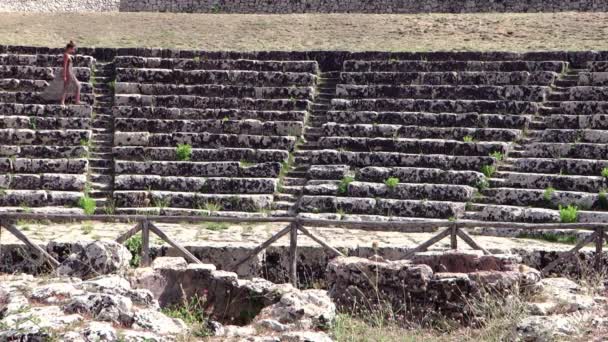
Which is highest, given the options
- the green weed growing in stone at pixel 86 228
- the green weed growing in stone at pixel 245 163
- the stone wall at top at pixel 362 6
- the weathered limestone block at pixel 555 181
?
the stone wall at top at pixel 362 6

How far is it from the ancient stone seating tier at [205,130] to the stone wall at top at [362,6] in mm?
9780

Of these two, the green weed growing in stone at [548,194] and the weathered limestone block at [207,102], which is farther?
the weathered limestone block at [207,102]

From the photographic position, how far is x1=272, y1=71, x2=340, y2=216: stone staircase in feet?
39.4

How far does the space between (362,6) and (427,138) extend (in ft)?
41.6

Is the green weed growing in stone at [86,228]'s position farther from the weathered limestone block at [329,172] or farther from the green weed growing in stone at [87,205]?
the weathered limestone block at [329,172]

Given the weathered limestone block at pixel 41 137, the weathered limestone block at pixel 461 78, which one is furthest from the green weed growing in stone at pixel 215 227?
the weathered limestone block at pixel 461 78

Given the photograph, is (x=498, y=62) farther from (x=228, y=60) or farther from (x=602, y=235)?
(x=602, y=235)

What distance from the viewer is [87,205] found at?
39.1 feet

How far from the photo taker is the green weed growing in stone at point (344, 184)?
1208 cm

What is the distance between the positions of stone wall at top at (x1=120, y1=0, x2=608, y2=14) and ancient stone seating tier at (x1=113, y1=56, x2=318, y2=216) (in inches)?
385

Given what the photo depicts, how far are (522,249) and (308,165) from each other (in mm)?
4412

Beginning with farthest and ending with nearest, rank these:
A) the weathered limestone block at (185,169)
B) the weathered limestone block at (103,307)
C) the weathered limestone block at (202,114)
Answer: the weathered limestone block at (202,114) < the weathered limestone block at (185,169) < the weathered limestone block at (103,307)

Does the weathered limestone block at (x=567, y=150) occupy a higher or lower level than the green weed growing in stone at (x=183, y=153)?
higher

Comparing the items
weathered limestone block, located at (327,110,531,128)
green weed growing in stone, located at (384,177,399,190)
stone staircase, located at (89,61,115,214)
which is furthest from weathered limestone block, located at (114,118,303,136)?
green weed growing in stone, located at (384,177,399,190)
